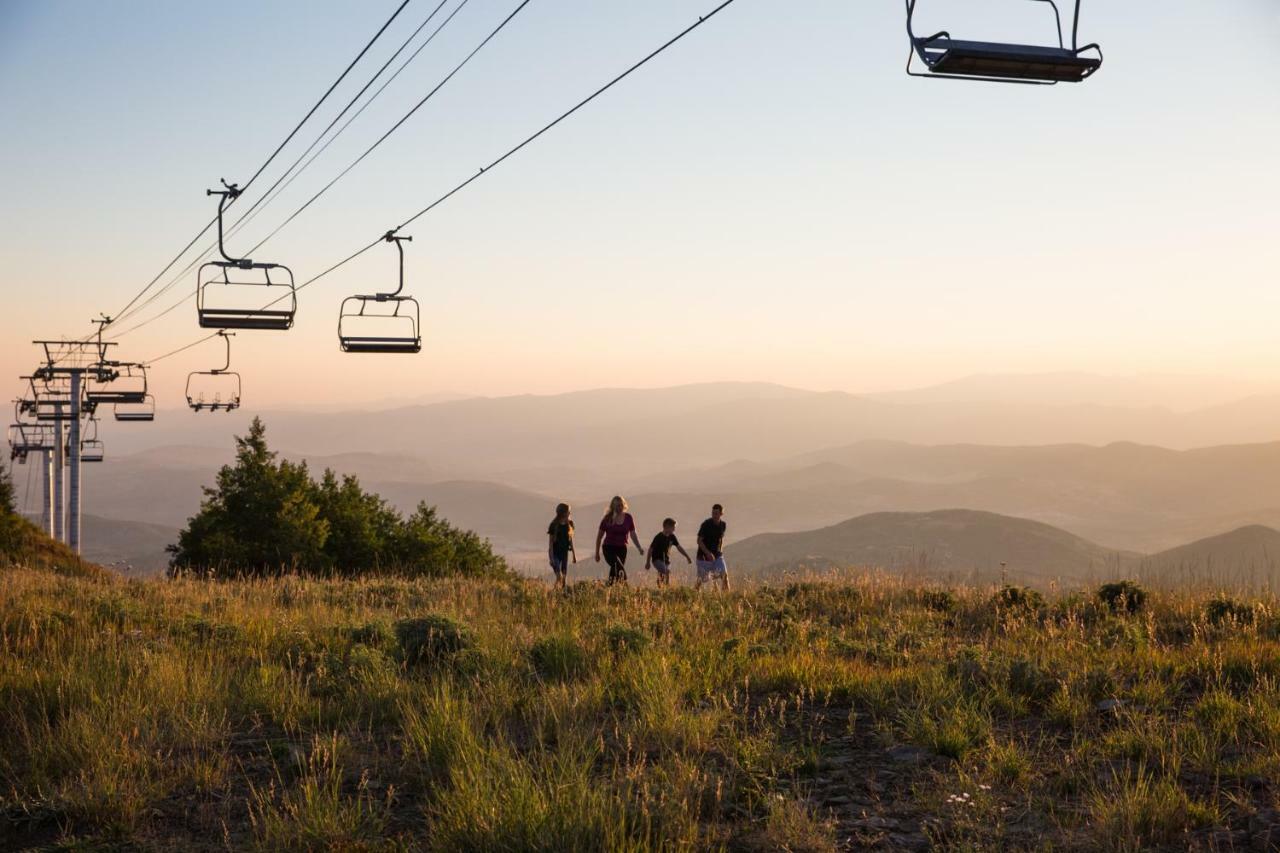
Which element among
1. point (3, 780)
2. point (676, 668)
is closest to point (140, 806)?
point (3, 780)

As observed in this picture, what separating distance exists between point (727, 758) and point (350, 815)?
97.8 inches

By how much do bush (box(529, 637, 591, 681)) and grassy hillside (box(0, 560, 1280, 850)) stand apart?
0.11 feet

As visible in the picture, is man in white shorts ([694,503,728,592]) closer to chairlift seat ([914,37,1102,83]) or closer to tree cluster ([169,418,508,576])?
tree cluster ([169,418,508,576])

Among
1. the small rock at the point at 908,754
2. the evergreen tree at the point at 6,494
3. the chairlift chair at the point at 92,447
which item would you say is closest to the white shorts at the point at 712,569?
the small rock at the point at 908,754

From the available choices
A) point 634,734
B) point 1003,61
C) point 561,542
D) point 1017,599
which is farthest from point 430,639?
point 561,542

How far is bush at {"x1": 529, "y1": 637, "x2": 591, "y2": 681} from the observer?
9898 mm

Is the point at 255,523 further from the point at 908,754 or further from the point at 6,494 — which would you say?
the point at 908,754

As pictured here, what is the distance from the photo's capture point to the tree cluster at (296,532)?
32.5 m

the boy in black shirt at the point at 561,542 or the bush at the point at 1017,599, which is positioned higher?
the boy in black shirt at the point at 561,542

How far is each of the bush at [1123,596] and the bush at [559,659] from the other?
8147 mm

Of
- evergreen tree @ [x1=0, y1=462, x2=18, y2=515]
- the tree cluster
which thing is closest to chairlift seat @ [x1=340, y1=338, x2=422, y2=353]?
the tree cluster

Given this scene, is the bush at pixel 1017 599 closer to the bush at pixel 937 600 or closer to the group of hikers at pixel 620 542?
the bush at pixel 937 600

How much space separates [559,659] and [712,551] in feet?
34.9

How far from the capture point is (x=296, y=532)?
108ft
